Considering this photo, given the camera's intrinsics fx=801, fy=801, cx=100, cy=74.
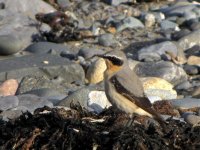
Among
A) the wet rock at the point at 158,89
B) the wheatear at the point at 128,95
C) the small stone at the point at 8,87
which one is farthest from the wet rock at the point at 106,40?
the wheatear at the point at 128,95

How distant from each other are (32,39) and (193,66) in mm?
3209

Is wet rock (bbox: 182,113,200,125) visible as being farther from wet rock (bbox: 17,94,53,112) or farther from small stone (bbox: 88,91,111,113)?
wet rock (bbox: 17,94,53,112)

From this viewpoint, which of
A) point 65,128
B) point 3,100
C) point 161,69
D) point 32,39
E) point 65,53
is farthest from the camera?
point 32,39

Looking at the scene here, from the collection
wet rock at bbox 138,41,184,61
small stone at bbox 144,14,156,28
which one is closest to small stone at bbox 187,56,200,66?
wet rock at bbox 138,41,184,61

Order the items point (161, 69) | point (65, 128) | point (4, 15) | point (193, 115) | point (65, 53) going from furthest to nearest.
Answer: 1. point (4, 15)
2. point (65, 53)
3. point (161, 69)
4. point (193, 115)
5. point (65, 128)

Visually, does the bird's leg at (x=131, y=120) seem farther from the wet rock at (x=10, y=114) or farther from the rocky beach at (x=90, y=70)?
the wet rock at (x=10, y=114)

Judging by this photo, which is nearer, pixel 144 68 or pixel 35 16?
pixel 144 68

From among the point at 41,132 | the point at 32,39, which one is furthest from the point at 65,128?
the point at 32,39

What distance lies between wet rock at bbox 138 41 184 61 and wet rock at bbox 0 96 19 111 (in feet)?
12.6

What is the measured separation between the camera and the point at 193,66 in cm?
1258

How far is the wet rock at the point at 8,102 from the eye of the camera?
→ 9.21m

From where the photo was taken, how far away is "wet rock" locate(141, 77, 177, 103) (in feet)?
33.7

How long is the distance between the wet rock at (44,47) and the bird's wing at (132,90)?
5.32m

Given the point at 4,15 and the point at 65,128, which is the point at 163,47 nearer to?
the point at 4,15
